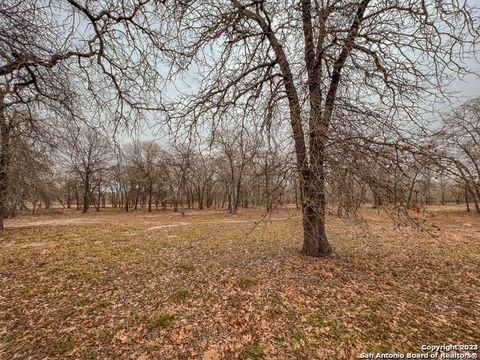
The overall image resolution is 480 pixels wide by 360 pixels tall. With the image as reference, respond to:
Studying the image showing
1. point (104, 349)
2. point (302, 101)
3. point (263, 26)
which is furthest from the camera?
point (263, 26)

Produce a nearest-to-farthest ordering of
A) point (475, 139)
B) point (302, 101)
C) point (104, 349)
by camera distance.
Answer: point (104, 349), point (302, 101), point (475, 139)

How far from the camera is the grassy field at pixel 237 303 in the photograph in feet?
9.29

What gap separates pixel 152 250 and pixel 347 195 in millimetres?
6471

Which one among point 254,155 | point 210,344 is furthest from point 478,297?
point 254,155

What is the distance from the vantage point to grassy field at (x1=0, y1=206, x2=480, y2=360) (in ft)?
9.29

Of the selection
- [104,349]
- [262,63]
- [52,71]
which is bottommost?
[104,349]

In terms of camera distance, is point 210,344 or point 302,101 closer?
point 210,344

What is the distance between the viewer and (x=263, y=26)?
5340 mm

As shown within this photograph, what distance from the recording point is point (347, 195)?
144 inches

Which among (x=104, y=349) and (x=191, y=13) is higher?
(x=191, y=13)

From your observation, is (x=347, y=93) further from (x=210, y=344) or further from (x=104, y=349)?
(x=104, y=349)

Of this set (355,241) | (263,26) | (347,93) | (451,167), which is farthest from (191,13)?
(355,241)

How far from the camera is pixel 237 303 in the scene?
3.79 meters

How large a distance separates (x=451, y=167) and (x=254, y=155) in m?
3.88
